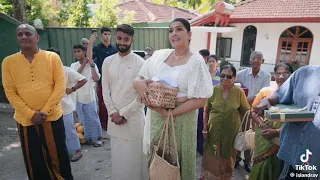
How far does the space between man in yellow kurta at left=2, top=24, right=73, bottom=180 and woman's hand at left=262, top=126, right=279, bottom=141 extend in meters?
2.26

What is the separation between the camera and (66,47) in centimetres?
714

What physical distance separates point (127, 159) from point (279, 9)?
11.7 metres

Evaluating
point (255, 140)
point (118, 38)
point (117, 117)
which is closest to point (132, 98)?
point (117, 117)

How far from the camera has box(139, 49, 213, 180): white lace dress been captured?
1.94 metres

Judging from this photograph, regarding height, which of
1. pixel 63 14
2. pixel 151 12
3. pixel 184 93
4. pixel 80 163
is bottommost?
pixel 80 163

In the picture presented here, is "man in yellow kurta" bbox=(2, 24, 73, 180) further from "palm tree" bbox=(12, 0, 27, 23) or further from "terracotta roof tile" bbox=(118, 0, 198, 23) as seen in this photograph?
"terracotta roof tile" bbox=(118, 0, 198, 23)

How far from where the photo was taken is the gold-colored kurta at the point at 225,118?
2889 mm

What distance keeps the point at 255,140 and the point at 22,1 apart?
6.78m

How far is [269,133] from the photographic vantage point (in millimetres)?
2422

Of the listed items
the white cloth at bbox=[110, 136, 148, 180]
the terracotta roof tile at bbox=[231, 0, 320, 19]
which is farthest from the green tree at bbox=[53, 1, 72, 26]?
the white cloth at bbox=[110, 136, 148, 180]

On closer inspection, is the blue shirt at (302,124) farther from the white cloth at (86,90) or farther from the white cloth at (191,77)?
the white cloth at (86,90)

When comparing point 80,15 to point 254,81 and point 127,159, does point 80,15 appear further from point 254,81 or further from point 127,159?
point 127,159

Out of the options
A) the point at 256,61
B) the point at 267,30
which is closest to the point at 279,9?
the point at 267,30

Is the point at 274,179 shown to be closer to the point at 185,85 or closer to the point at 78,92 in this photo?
the point at 185,85
